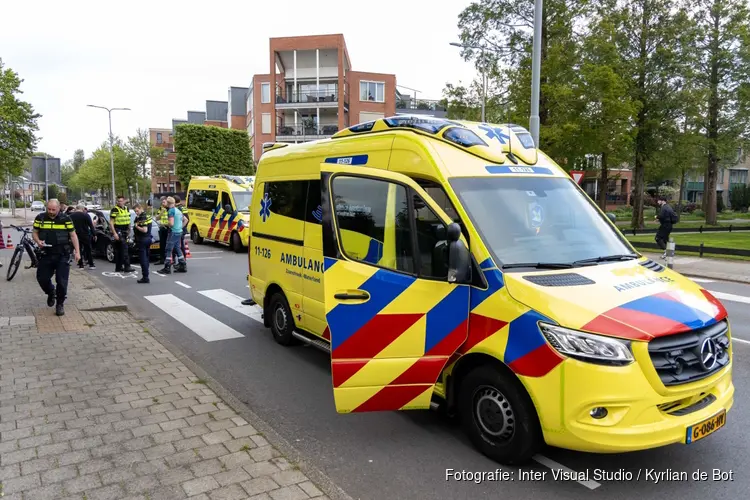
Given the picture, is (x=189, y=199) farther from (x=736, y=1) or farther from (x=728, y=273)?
(x=736, y=1)

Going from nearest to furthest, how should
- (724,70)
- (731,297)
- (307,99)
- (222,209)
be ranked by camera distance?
(731,297), (222,209), (724,70), (307,99)

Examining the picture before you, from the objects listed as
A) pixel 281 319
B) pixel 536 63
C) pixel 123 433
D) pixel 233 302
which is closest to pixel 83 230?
pixel 233 302

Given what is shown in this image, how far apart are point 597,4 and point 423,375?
80.5 feet

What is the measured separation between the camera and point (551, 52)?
21203mm

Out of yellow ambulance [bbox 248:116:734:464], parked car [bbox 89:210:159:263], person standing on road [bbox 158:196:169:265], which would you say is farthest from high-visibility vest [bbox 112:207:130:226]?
yellow ambulance [bbox 248:116:734:464]

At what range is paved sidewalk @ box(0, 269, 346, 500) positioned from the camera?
342cm

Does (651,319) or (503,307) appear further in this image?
(503,307)

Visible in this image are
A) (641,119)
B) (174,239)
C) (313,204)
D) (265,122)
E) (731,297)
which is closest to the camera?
(313,204)

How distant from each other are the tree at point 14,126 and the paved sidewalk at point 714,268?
25165mm

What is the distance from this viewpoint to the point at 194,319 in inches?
342

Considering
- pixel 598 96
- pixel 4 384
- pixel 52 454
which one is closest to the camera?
pixel 52 454

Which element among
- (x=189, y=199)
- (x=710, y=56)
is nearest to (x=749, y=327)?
(x=189, y=199)

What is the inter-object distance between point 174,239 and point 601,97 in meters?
16.8

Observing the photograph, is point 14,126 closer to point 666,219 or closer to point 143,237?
point 143,237
